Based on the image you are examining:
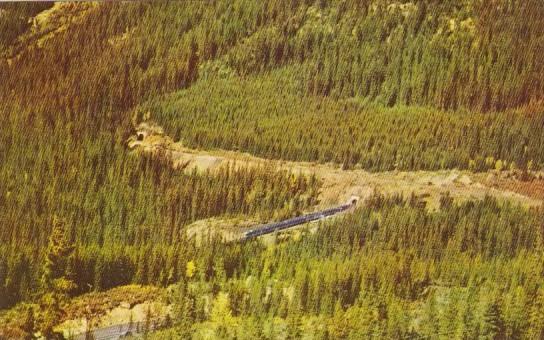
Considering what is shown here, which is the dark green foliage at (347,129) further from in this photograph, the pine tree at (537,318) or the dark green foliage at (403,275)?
the pine tree at (537,318)

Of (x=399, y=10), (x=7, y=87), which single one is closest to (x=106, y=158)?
(x=7, y=87)

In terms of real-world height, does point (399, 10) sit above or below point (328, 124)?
above

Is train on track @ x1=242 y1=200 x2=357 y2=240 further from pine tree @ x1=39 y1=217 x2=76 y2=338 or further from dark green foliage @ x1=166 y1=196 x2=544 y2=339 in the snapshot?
pine tree @ x1=39 y1=217 x2=76 y2=338

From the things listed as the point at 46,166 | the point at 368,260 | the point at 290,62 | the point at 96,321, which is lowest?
the point at 96,321

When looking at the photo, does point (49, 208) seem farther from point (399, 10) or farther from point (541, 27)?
point (541, 27)

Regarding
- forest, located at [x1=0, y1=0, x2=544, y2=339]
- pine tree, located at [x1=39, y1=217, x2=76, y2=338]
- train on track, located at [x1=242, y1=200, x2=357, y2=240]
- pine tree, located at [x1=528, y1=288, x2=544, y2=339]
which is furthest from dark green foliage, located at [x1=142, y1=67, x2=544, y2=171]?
pine tree, located at [x1=39, y1=217, x2=76, y2=338]
